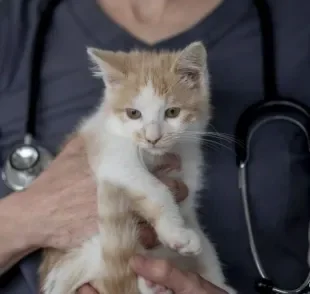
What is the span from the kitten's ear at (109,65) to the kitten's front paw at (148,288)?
35 centimetres

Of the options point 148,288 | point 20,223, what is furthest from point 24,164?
point 148,288

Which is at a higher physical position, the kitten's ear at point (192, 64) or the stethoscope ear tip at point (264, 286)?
the kitten's ear at point (192, 64)

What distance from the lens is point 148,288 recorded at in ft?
3.28

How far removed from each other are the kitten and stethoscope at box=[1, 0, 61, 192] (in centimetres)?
13

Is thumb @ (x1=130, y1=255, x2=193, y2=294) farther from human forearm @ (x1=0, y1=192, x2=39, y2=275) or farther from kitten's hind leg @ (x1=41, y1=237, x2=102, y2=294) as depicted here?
human forearm @ (x1=0, y1=192, x2=39, y2=275)

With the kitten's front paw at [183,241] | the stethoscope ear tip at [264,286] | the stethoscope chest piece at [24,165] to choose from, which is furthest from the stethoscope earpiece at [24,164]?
the stethoscope ear tip at [264,286]

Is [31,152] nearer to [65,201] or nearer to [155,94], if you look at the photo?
[65,201]

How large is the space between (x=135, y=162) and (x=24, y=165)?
27cm

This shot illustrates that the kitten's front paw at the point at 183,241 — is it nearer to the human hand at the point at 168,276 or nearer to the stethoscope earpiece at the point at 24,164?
the human hand at the point at 168,276

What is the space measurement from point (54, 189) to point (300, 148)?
1.58 ft

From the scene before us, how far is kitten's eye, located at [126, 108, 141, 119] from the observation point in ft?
3.43

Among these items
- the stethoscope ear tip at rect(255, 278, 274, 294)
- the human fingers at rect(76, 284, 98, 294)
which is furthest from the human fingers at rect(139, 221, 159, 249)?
the stethoscope ear tip at rect(255, 278, 274, 294)

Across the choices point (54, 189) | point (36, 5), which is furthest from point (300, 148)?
point (36, 5)

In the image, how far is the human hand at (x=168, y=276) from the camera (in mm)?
985
